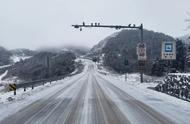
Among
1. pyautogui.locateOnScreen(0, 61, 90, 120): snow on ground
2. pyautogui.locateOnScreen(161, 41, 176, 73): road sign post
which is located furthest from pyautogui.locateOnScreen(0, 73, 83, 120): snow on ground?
pyautogui.locateOnScreen(161, 41, 176, 73): road sign post

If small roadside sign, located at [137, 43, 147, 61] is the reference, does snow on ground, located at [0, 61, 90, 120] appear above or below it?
below

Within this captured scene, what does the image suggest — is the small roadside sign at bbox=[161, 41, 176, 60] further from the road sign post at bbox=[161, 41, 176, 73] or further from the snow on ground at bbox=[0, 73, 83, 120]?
the snow on ground at bbox=[0, 73, 83, 120]

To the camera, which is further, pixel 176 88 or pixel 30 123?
pixel 176 88

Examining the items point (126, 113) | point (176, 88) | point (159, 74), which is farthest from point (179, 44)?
point (126, 113)

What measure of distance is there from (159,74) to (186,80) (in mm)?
85534

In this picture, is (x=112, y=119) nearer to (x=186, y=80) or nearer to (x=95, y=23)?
(x=186, y=80)

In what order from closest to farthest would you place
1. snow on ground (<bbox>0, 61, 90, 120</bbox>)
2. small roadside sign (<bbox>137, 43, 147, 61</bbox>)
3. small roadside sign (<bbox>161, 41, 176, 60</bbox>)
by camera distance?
→ snow on ground (<bbox>0, 61, 90, 120</bbox>) → small roadside sign (<bbox>161, 41, 176, 60</bbox>) → small roadside sign (<bbox>137, 43, 147, 61</bbox>)

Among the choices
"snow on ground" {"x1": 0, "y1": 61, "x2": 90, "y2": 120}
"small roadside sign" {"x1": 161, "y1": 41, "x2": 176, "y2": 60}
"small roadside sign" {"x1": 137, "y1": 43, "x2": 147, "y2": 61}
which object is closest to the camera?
"snow on ground" {"x1": 0, "y1": 61, "x2": 90, "y2": 120}

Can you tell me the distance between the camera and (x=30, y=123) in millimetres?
14688

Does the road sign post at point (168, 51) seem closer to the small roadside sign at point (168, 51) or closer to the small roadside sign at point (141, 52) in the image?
the small roadside sign at point (168, 51)

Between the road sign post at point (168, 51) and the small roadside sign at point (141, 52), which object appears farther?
the small roadside sign at point (141, 52)

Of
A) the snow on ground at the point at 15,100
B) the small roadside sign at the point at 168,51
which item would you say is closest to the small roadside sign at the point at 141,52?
the small roadside sign at the point at 168,51

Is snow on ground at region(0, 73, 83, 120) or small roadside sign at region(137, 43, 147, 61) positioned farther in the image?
small roadside sign at region(137, 43, 147, 61)

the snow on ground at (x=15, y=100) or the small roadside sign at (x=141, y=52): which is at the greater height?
the small roadside sign at (x=141, y=52)
